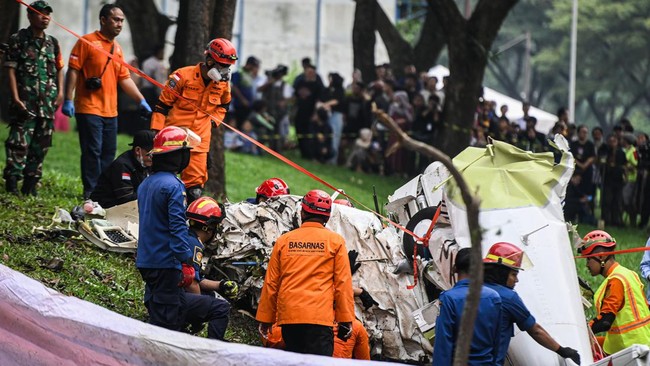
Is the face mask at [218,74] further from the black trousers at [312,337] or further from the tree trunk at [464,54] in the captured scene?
the tree trunk at [464,54]

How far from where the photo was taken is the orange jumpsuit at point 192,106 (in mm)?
11492

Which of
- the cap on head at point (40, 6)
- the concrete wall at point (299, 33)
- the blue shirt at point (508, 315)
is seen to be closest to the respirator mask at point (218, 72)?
the cap on head at point (40, 6)

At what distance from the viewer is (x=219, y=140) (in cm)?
1446

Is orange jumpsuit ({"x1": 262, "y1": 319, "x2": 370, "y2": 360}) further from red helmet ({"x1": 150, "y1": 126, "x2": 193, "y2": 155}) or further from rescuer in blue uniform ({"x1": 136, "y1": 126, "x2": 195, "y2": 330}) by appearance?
red helmet ({"x1": 150, "y1": 126, "x2": 193, "y2": 155})

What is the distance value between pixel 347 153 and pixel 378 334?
1403cm

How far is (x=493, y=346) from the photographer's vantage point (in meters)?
7.70

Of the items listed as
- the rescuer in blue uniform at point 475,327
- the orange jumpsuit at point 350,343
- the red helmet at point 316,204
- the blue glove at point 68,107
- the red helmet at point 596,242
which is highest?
the blue glove at point 68,107

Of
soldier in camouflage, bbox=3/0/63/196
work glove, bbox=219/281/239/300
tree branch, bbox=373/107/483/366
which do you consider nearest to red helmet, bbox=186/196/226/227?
work glove, bbox=219/281/239/300

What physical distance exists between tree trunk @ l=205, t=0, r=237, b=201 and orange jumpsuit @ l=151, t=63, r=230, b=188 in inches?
102

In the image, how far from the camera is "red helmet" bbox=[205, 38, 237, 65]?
1111cm

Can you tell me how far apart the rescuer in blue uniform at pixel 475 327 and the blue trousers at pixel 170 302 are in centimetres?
207

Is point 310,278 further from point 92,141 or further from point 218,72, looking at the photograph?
point 92,141

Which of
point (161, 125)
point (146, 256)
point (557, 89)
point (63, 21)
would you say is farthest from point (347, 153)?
point (557, 89)

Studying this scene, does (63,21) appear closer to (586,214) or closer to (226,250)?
(586,214)
